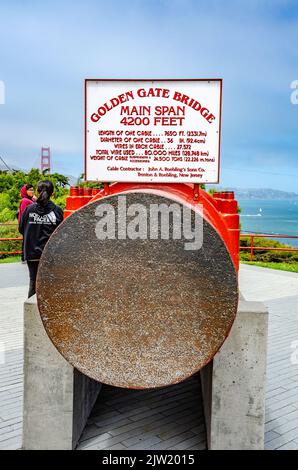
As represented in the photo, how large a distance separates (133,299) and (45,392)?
118 cm

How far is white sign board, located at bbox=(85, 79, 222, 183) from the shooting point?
340 centimetres

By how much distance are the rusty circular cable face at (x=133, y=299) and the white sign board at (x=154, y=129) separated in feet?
2.32

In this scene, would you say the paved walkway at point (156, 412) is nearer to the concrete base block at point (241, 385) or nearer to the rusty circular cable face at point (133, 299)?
the concrete base block at point (241, 385)

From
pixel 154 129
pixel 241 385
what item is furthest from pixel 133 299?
pixel 154 129

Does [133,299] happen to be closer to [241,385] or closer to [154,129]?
[241,385]

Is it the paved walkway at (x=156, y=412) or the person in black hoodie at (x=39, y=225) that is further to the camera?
the person in black hoodie at (x=39, y=225)

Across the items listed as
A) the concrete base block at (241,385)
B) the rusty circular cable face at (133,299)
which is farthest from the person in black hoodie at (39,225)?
the concrete base block at (241,385)

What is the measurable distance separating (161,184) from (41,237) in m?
2.47

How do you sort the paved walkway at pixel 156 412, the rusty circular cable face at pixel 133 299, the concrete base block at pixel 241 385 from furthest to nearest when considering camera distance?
the paved walkway at pixel 156 412
the concrete base block at pixel 241 385
the rusty circular cable face at pixel 133 299

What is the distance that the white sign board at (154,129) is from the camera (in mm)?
3400

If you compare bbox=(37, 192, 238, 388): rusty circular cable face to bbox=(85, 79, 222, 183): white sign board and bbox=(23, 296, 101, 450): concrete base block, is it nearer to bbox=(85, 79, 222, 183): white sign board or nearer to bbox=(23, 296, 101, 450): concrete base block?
bbox=(23, 296, 101, 450): concrete base block

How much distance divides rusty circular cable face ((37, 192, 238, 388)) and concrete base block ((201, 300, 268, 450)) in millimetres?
590

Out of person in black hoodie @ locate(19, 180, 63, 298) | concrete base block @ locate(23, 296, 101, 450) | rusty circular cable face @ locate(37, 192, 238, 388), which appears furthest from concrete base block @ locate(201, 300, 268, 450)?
person in black hoodie @ locate(19, 180, 63, 298)

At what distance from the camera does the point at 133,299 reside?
2.81 meters
